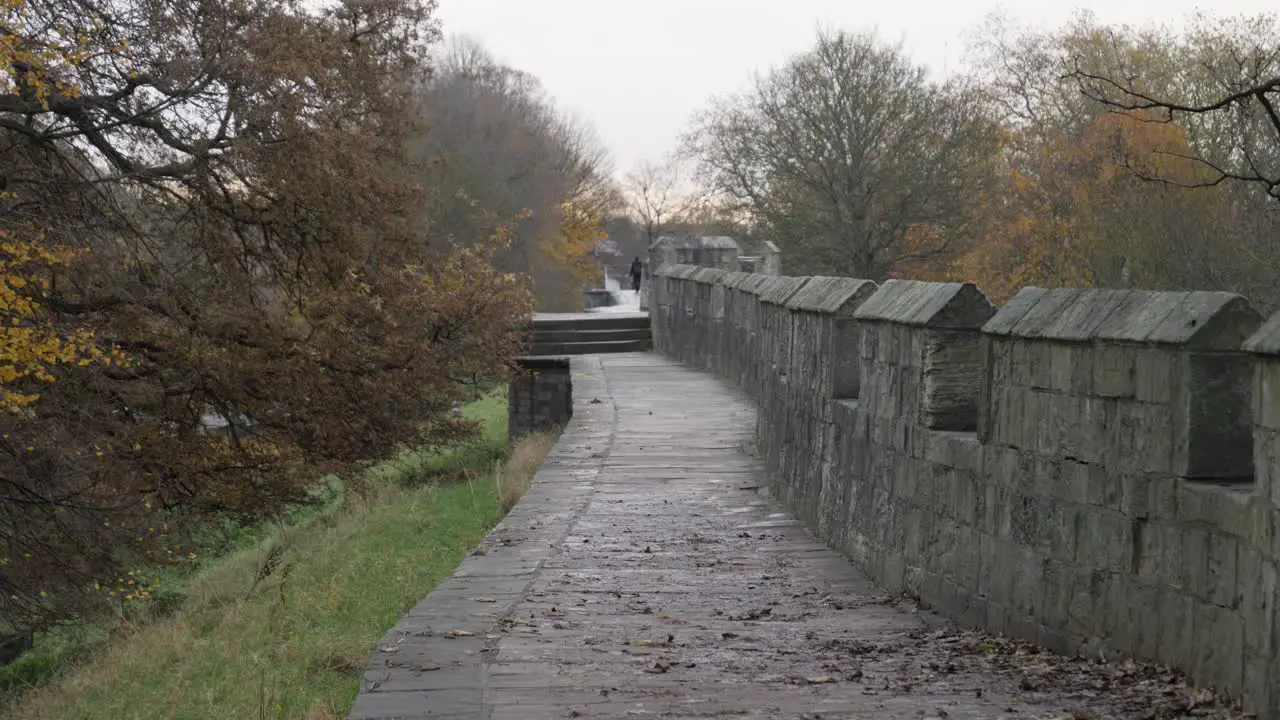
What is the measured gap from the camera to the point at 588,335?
27.5 meters

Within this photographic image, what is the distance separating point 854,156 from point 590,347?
1352 centimetres

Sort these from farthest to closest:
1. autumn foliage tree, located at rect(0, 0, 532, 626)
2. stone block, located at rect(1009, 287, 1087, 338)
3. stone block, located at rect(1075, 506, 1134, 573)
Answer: autumn foliage tree, located at rect(0, 0, 532, 626) → stone block, located at rect(1009, 287, 1087, 338) → stone block, located at rect(1075, 506, 1134, 573)

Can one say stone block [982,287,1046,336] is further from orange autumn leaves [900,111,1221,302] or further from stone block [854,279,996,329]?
orange autumn leaves [900,111,1221,302]

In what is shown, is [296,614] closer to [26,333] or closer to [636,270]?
[26,333]

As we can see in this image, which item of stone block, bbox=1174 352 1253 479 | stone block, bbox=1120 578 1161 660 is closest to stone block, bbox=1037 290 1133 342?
stone block, bbox=1174 352 1253 479

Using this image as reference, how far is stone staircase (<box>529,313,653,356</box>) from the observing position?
2650 centimetres

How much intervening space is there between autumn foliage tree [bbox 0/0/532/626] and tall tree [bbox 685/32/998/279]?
2196cm

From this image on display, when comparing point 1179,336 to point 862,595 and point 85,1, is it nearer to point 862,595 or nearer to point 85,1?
point 862,595

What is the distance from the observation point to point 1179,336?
16.8ft

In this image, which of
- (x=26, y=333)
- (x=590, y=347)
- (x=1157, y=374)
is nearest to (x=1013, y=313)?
(x=1157, y=374)

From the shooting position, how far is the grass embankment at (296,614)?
6.80m

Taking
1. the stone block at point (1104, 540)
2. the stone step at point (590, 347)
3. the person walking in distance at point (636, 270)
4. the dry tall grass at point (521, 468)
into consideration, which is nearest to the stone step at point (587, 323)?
the stone step at point (590, 347)

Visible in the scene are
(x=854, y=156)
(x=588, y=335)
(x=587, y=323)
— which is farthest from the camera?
(x=854, y=156)

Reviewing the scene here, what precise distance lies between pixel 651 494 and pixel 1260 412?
7229 millimetres
